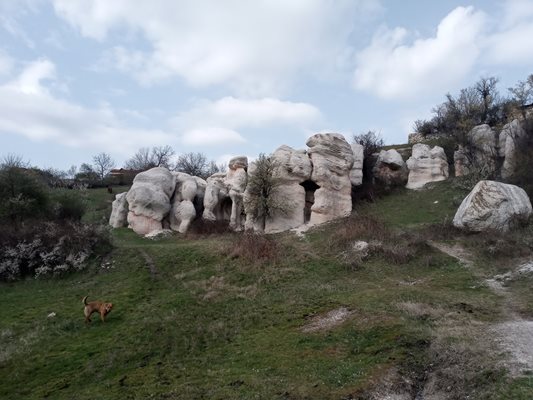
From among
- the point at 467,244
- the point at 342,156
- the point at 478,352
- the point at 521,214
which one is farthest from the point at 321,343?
the point at 342,156

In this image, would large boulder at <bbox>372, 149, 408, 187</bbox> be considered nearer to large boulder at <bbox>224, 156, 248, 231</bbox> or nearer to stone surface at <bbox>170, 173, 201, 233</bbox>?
large boulder at <bbox>224, 156, 248, 231</bbox>

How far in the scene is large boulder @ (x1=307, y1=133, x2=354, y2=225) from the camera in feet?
107

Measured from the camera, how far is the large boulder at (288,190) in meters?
32.4

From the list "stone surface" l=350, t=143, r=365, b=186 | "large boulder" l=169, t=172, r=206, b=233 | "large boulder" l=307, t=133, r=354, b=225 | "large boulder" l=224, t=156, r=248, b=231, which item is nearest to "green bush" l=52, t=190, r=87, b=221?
"large boulder" l=169, t=172, r=206, b=233

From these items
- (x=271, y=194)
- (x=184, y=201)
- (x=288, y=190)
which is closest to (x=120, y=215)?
(x=184, y=201)

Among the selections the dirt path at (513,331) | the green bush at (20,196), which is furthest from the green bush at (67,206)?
the dirt path at (513,331)

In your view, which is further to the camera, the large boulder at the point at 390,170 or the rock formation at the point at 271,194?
the large boulder at the point at 390,170

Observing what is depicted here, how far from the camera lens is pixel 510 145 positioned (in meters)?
35.6

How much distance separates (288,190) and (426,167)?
565 inches

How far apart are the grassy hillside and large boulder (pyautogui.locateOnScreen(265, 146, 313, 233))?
4.31 metres

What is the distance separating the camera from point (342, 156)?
114 feet

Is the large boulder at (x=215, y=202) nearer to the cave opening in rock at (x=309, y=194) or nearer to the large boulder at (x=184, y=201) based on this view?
the large boulder at (x=184, y=201)

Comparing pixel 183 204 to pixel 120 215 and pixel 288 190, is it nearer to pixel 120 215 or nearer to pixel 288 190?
pixel 120 215

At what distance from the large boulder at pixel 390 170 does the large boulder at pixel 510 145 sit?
8040mm
